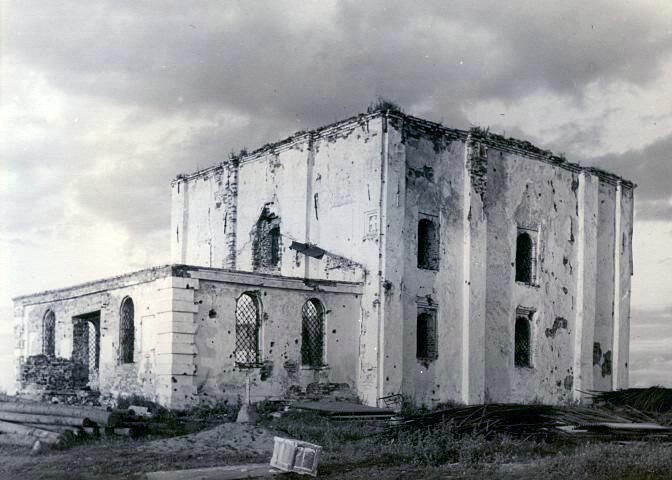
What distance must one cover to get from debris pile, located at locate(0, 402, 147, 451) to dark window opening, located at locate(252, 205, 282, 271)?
9.14 metres

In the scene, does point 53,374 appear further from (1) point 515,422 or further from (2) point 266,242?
(1) point 515,422

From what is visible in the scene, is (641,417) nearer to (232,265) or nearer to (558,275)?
(558,275)

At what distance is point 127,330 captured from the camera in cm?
1969

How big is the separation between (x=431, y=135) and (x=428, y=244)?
110 inches

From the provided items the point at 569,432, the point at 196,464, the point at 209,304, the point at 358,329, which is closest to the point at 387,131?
the point at 358,329

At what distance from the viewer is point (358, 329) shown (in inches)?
795

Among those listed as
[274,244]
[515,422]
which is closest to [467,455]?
[515,422]

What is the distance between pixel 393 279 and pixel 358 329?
1489mm

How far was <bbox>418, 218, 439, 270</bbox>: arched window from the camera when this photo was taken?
69.8 feet

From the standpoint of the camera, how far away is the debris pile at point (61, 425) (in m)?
13.2

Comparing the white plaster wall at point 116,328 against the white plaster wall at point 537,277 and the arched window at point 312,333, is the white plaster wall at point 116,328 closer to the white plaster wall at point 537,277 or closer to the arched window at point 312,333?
the arched window at point 312,333

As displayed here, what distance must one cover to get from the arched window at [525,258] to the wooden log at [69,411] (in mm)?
13091

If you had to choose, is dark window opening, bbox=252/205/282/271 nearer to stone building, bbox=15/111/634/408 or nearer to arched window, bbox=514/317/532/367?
stone building, bbox=15/111/634/408

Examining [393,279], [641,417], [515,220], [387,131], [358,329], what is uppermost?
[387,131]
